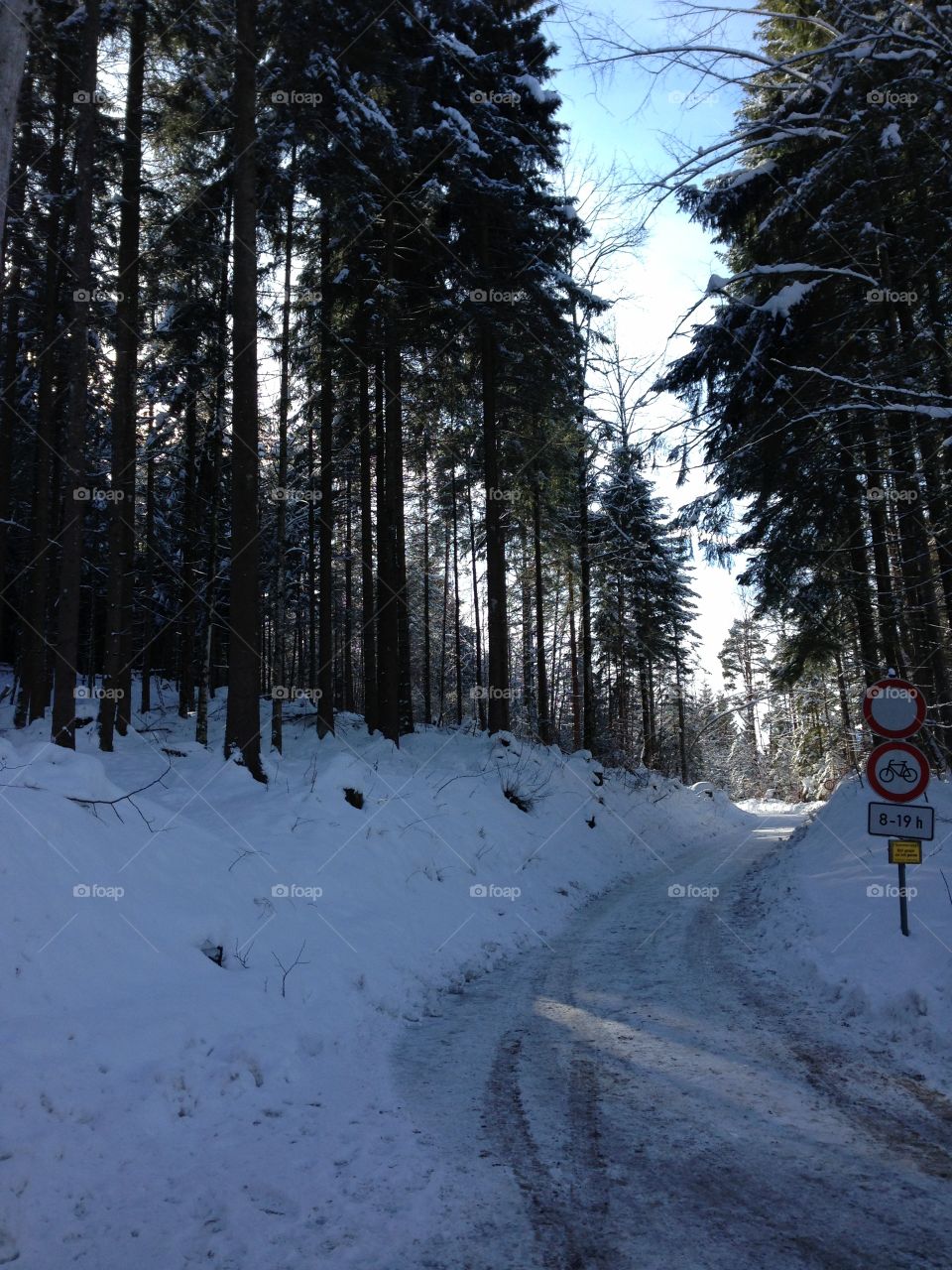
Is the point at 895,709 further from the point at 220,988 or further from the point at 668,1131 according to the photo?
the point at 220,988

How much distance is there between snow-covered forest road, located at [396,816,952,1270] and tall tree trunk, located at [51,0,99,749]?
9341 millimetres

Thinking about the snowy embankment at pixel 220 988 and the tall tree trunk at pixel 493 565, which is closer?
the snowy embankment at pixel 220 988

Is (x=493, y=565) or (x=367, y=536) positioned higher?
(x=367, y=536)

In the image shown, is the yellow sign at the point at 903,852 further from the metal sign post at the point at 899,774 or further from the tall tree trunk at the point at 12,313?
the tall tree trunk at the point at 12,313

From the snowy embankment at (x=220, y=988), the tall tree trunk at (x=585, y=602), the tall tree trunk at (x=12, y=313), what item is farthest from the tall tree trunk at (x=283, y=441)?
the tall tree trunk at (x=585, y=602)

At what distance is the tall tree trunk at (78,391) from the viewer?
12305 mm

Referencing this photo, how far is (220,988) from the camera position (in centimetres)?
542

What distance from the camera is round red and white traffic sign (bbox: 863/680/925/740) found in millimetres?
7492

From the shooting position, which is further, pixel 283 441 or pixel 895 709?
pixel 283 441

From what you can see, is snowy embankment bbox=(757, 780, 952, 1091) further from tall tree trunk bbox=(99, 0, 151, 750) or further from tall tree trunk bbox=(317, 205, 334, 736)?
tall tree trunk bbox=(99, 0, 151, 750)

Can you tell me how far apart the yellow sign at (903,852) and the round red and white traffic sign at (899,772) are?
429 mm

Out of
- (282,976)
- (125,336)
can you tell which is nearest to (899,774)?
(282,976)

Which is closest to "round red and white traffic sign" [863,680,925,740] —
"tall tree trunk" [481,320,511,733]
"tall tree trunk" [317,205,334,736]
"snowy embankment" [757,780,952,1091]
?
"snowy embankment" [757,780,952,1091]

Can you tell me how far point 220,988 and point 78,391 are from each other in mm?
11442
